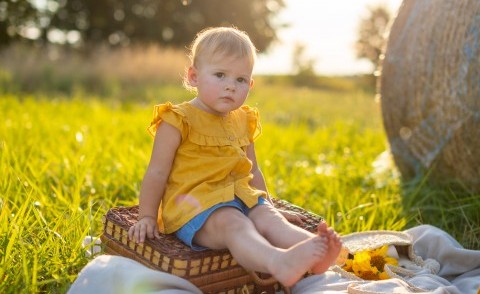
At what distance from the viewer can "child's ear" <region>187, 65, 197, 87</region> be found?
2875 mm

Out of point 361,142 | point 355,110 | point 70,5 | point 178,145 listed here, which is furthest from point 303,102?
point 70,5

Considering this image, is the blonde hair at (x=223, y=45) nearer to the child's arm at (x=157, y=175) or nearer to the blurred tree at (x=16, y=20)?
the child's arm at (x=157, y=175)

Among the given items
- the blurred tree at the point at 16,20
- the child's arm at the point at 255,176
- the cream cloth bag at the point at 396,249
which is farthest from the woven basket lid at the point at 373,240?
the blurred tree at the point at 16,20

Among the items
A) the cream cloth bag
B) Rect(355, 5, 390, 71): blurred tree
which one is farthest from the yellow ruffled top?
Rect(355, 5, 390, 71): blurred tree

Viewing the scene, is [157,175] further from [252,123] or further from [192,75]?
[252,123]

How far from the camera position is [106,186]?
4211 mm

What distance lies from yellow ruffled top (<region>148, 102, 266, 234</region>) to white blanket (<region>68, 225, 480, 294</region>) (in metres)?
0.40

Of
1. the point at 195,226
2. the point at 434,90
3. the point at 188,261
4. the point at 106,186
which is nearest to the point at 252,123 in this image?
the point at 195,226

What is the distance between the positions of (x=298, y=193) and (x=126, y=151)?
1.44 m

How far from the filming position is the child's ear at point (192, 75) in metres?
2.88

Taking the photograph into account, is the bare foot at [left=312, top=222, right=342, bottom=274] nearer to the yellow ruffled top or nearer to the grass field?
the yellow ruffled top

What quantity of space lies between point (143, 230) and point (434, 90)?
2.39 meters

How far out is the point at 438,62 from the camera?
422 cm

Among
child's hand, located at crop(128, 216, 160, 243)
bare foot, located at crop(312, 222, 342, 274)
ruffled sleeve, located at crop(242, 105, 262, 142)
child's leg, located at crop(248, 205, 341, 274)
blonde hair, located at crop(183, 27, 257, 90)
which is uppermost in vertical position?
blonde hair, located at crop(183, 27, 257, 90)
